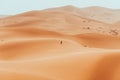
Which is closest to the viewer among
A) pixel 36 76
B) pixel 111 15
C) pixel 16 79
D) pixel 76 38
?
pixel 16 79

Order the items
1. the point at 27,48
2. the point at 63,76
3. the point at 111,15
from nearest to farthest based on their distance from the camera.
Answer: the point at 63,76, the point at 27,48, the point at 111,15

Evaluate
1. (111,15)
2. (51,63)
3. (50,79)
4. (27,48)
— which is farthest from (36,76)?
(111,15)

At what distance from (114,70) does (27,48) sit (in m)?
2.08

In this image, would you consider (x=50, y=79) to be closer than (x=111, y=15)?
Yes

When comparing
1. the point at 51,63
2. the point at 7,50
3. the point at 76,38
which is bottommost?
the point at 76,38

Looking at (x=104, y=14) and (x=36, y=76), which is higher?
(x=36, y=76)

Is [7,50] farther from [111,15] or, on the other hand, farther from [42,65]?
[111,15]

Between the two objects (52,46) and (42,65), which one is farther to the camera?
(52,46)

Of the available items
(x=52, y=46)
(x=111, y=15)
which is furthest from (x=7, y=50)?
(x=111, y=15)

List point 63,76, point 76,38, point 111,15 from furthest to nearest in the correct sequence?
point 111,15, point 76,38, point 63,76

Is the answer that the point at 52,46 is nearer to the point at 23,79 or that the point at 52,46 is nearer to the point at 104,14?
the point at 23,79

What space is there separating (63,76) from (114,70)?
1.46 feet

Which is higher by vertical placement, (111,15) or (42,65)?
(42,65)

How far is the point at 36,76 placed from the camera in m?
2.34
